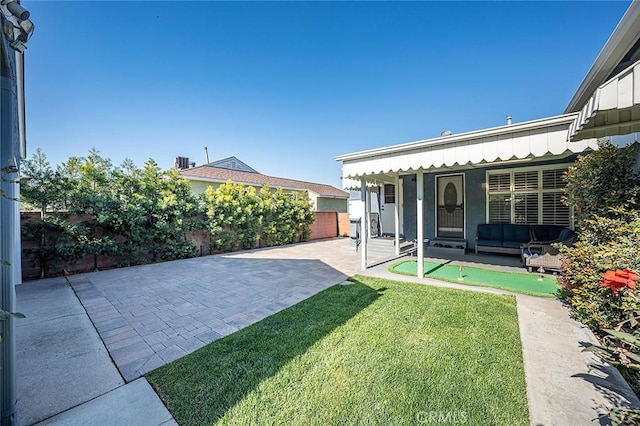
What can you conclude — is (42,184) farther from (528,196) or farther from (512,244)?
(528,196)

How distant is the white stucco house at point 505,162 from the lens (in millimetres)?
3223

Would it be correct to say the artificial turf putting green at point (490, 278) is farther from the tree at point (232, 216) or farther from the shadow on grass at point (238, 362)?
the tree at point (232, 216)

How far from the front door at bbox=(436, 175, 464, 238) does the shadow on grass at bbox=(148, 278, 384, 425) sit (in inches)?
266

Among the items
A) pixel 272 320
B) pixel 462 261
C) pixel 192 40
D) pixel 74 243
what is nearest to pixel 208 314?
pixel 272 320

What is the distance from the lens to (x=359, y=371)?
100 inches

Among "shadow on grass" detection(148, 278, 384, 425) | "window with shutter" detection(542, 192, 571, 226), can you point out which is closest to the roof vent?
"shadow on grass" detection(148, 278, 384, 425)

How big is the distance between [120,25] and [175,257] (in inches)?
276

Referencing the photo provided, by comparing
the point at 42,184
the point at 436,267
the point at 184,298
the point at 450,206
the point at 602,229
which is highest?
the point at 42,184

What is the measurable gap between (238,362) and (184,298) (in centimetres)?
293

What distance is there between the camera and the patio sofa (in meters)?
7.67

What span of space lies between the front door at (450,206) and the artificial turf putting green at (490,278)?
2.67 m

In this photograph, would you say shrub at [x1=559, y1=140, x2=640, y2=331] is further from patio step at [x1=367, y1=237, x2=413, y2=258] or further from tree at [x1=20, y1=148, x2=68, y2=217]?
tree at [x1=20, y1=148, x2=68, y2=217]

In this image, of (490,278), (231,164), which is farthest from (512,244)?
(231,164)

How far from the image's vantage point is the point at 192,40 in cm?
786
